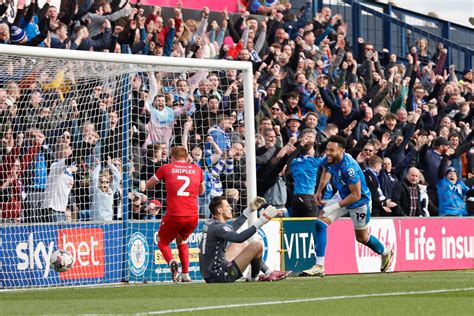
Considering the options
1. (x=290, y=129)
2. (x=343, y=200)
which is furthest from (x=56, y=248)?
(x=290, y=129)

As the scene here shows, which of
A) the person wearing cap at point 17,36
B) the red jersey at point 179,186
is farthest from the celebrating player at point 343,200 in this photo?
the person wearing cap at point 17,36

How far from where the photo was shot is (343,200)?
58.0 ft

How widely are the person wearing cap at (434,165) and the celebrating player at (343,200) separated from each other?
550 centimetres

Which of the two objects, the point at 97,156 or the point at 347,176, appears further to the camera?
the point at 97,156

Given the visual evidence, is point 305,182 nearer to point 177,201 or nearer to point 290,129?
point 290,129

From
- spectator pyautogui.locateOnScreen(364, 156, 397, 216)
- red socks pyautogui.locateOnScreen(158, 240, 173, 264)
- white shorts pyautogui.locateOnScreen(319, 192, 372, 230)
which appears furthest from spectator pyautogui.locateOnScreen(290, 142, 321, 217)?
red socks pyautogui.locateOnScreen(158, 240, 173, 264)

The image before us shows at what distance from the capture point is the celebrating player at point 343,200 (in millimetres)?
17578

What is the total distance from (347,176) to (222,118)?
9.21 ft

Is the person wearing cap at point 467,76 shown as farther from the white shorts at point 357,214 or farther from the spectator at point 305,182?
the white shorts at point 357,214

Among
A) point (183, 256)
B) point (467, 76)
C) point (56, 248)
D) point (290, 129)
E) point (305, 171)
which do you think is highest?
point (467, 76)

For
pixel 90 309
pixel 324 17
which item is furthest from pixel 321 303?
pixel 324 17

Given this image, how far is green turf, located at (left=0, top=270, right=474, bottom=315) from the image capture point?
37.1ft

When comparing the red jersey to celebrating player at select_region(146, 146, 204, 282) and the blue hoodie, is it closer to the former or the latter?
celebrating player at select_region(146, 146, 204, 282)

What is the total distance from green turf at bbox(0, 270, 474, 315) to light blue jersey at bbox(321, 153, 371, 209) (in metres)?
1.37
